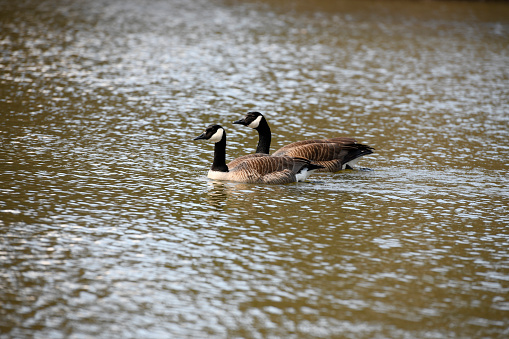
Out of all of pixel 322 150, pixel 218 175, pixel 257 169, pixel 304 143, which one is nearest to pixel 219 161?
pixel 218 175

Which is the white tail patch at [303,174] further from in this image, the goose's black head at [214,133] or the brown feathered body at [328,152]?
the goose's black head at [214,133]

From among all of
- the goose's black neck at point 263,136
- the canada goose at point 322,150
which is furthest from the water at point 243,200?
the goose's black neck at point 263,136

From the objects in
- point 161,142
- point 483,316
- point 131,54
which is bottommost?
point 483,316

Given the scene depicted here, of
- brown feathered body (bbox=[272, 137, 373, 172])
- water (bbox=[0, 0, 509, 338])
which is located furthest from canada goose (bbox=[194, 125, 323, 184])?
brown feathered body (bbox=[272, 137, 373, 172])

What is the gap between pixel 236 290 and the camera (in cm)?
895

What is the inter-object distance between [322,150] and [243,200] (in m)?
3.10

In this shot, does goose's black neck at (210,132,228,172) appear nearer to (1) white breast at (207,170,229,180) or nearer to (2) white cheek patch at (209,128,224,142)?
(1) white breast at (207,170,229,180)

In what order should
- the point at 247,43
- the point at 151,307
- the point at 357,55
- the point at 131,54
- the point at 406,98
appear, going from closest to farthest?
1. the point at 151,307
2. the point at 406,98
3. the point at 131,54
4. the point at 357,55
5. the point at 247,43

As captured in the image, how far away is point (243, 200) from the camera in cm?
1295

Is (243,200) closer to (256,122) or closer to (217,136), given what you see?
(217,136)

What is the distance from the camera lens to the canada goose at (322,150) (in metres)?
15.2

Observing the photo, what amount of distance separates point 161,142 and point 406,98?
9.76 m

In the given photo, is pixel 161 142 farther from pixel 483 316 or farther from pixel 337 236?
pixel 483 316

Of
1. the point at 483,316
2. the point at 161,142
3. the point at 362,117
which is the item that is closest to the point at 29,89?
the point at 161,142
